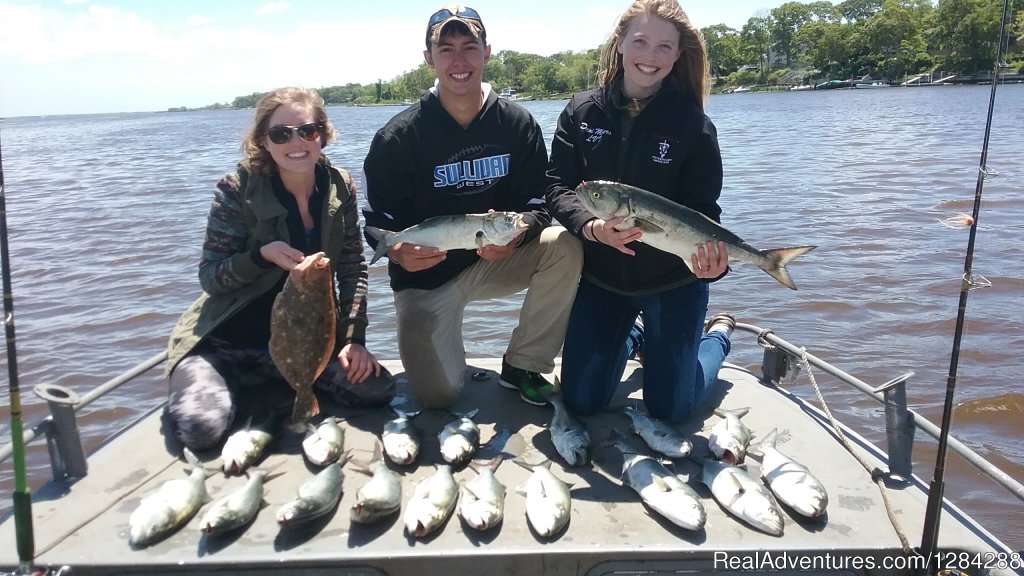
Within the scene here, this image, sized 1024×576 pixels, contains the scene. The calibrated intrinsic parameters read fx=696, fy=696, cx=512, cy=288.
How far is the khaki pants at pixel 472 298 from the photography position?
4973 mm

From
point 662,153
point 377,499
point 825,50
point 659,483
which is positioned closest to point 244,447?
point 377,499

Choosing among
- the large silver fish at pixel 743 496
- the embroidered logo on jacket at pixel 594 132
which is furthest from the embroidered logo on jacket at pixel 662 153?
the large silver fish at pixel 743 496

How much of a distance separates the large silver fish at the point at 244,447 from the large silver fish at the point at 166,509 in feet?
0.66

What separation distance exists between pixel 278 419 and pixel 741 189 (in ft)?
54.4

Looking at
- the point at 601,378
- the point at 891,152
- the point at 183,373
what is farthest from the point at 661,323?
the point at 891,152

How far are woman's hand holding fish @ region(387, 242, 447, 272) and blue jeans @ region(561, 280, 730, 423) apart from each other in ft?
3.64

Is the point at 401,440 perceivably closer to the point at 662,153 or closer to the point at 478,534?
the point at 478,534

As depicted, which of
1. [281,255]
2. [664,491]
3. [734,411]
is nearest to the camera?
[664,491]

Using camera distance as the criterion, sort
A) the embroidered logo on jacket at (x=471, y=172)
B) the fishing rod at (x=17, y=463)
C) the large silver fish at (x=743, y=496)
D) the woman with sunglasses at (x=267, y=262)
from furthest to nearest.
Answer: the embroidered logo on jacket at (x=471, y=172), the woman with sunglasses at (x=267, y=262), the large silver fish at (x=743, y=496), the fishing rod at (x=17, y=463)

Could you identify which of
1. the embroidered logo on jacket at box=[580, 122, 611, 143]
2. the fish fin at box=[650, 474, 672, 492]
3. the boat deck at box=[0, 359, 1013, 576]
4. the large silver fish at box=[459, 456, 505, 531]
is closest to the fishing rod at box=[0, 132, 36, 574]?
the boat deck at box=[0, 359, 1013, 576]

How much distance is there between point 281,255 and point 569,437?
214 centimetres

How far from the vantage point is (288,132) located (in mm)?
4605

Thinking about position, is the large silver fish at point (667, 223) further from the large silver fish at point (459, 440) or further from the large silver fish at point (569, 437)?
the large silver fish at point (459, 440)

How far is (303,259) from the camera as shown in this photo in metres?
4.43
